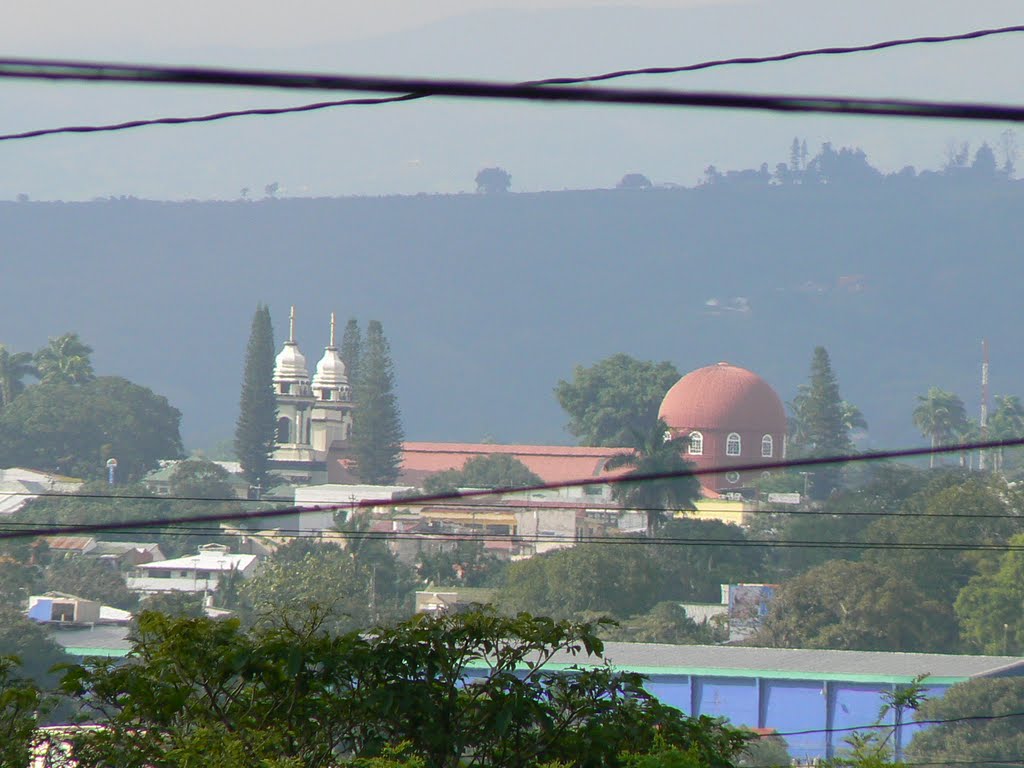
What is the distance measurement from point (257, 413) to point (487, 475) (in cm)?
1699

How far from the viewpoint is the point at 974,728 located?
1372 inches

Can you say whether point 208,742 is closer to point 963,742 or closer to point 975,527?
point 963,742

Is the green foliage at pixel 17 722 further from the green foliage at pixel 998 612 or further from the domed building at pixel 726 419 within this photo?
the domed building at pixel 726 419

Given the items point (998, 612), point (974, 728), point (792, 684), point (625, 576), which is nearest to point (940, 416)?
point (625, 576)

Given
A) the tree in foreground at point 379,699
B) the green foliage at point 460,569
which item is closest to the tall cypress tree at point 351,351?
the green foliage at point 460,569

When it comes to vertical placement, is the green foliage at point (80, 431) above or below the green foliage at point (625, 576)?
above

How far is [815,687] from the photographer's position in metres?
41.6

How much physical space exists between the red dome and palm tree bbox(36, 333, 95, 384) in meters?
38.3

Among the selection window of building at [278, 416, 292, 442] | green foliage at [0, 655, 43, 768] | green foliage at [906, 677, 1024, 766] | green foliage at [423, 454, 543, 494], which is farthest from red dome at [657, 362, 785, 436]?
green foliage at [0, 655, 43, 768]

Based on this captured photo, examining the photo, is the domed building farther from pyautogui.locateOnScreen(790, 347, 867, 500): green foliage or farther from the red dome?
pyautogui.locateOnScreen(790, 347, 867, 500): green foliage

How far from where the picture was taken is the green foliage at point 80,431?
9688 cm

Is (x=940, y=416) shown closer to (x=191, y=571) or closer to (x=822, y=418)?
(x=822, y=418)

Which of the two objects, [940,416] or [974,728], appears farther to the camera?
[940,416]

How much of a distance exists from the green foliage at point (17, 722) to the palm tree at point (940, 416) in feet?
340
